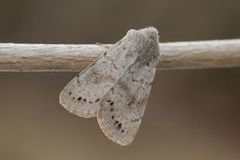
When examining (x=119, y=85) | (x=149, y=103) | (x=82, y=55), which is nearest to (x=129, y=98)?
(x=119, y=85)

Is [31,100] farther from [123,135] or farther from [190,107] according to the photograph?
[123,135]

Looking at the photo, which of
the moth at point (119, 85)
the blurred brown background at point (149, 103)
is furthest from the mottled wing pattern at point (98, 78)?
the blurred brown background at point (149, 103)

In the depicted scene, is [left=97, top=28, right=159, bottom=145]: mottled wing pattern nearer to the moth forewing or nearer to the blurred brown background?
the moth forewing

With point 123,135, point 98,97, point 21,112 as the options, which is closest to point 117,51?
point 98,97

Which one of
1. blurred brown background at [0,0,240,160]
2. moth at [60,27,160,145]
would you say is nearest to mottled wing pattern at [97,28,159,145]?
moth at [60,27,160,145]

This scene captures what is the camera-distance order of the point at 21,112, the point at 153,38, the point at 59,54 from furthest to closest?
the point at 21,112, the point at 153,38, the point at 59,54

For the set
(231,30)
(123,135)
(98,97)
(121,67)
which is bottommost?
(123,135)

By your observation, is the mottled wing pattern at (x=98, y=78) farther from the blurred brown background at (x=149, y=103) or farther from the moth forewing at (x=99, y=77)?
the blurred brown background at (x=149, y=103)
